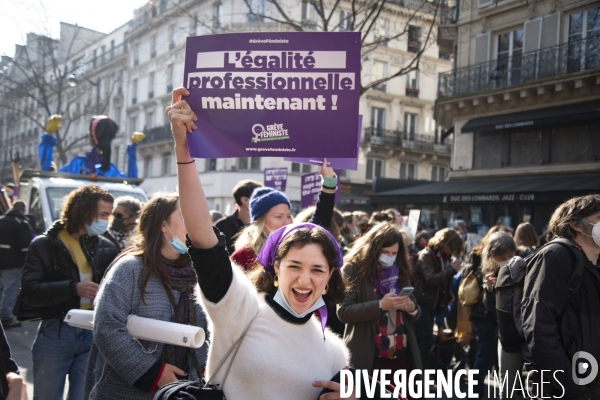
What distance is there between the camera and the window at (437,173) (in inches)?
1498

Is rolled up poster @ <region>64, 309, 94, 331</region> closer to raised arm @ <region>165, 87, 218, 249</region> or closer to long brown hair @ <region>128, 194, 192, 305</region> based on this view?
long brown hair @ <region>128, 194, 192, 305</region>

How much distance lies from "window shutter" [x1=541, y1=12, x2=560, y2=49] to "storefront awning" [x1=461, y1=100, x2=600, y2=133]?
79.8 inches

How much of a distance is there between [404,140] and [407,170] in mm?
2021

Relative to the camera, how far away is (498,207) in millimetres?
18953

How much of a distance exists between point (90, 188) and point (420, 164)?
34.5 meters

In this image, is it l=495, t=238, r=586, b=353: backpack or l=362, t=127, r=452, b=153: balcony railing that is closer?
l=495, t=238, r=586, b=353: backpack

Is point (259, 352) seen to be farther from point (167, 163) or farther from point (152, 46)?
point (152, 46)

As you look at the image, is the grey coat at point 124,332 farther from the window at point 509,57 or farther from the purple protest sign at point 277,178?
the window at point 509,57

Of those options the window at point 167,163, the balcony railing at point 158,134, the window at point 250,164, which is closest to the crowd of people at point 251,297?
the window at point 250,164

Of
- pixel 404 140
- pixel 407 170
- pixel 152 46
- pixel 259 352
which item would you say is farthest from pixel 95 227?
pixel 152 46

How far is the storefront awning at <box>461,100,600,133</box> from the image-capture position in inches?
641

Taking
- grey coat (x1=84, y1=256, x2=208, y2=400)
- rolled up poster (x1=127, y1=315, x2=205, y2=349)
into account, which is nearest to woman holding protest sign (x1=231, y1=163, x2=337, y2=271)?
grey coat (x1=84, y1=256, x2=208, y2=400)

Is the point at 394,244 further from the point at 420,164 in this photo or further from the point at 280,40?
the point at 420,164

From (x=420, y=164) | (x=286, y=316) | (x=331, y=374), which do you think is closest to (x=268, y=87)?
(x=286, y=316)
